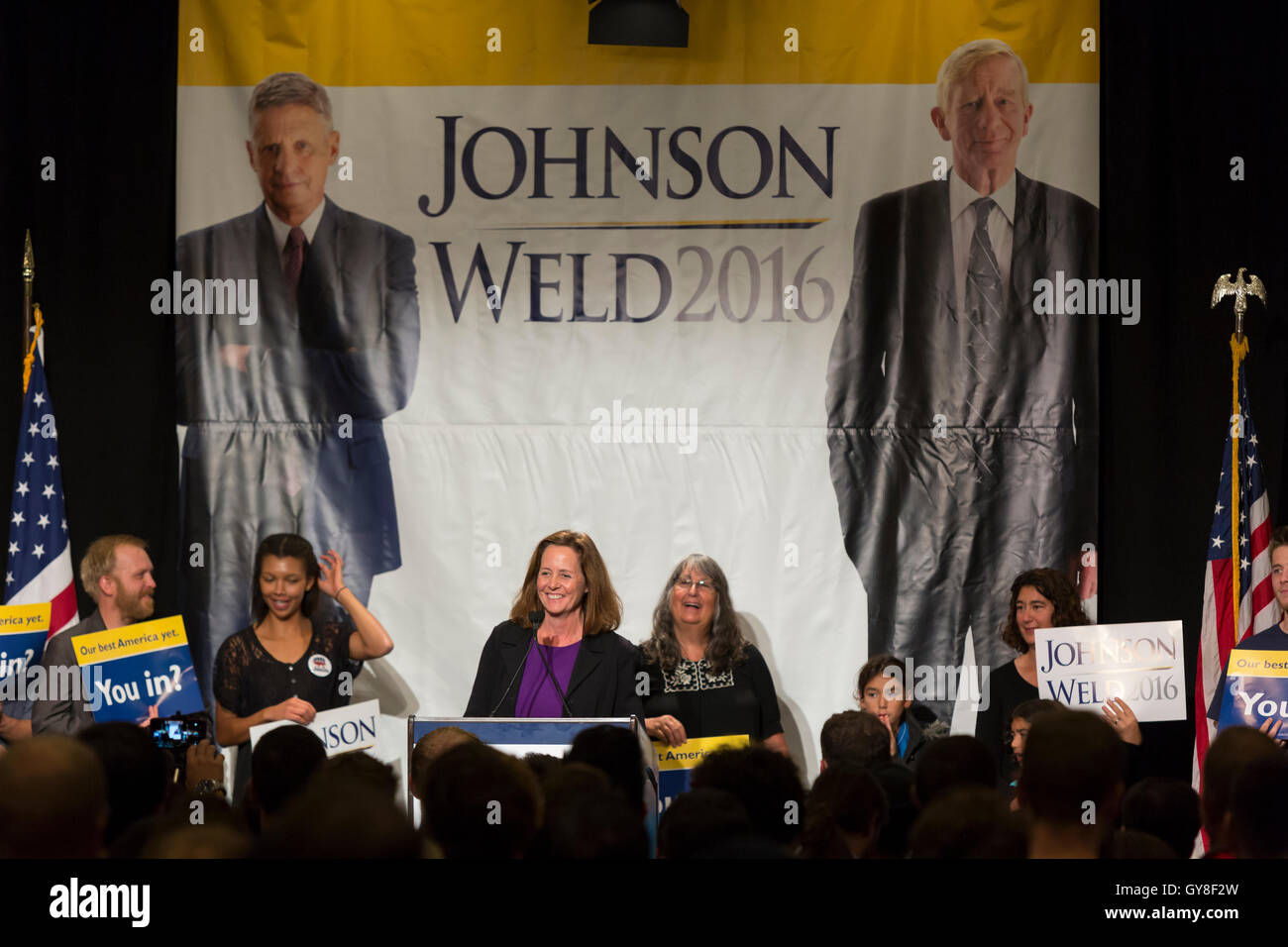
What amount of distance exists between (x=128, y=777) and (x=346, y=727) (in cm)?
249

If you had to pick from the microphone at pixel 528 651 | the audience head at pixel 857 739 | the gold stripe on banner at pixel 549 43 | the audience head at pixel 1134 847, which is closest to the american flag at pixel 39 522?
the gold stripe on banner at pixel 549 43

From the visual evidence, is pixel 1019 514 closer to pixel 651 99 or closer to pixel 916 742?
pixel 916 742

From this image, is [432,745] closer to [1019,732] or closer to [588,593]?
[588,593]

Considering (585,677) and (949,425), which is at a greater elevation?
(949,425)

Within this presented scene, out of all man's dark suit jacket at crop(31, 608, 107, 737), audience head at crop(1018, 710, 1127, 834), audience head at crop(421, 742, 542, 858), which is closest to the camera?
audience head at crop(421, 742, 542, 858)

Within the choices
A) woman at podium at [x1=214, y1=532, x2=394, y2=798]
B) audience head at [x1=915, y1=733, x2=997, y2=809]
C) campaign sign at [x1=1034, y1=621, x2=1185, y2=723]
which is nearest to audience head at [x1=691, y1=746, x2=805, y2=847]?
audience head at [x1=915, y1=733, x2=997, y2=809]

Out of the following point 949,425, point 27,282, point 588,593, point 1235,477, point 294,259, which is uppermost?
point 294,259

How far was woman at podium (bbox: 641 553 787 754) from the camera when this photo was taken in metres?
5.45

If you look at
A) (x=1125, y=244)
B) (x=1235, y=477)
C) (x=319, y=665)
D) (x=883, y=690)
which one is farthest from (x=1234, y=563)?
(x=319, y=665)

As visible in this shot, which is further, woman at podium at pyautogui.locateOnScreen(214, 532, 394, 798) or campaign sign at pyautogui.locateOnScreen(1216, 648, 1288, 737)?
woman at podium at pyautogui.locateOnScreen(214, 532, 394, 798)

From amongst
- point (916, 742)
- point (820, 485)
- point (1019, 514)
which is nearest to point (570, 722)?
point (916, 742)

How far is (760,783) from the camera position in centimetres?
294

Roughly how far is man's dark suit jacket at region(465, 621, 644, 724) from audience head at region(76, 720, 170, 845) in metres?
2.37

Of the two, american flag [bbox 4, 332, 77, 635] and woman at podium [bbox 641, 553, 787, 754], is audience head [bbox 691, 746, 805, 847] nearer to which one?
woman at podium [bbox 641, 553, 787, 754]
